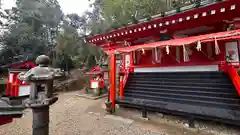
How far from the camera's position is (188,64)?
519 centimetres

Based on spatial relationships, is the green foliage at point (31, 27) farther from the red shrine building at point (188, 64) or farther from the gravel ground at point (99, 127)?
the gravel ground at point (99, 127)

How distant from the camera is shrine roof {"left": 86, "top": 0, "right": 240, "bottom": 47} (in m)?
3.23

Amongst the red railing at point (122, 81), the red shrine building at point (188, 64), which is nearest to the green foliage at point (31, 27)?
the red shrine building at point (188, 64)

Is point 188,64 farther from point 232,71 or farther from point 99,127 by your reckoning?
point 99,127

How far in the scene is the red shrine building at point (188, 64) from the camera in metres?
3.45

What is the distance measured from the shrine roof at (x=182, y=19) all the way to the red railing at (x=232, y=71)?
1.67 m

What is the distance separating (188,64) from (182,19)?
2139 millimetres

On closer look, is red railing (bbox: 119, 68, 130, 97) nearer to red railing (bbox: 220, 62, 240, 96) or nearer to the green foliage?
red railing (bbox: 220, 62, 240, 96)

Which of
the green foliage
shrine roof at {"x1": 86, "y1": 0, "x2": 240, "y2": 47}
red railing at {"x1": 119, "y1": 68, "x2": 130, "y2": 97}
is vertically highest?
the green foliage

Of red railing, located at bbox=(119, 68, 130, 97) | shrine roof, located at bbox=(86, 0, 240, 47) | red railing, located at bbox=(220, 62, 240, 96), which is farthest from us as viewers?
red railing, located at bbox=(119, 68, 130, 97)

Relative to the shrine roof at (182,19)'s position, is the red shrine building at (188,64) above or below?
below

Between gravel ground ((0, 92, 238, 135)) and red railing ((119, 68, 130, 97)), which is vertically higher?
red railing ((119, 68, 130, 97))

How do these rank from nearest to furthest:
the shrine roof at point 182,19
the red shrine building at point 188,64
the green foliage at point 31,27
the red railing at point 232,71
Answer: the shrine roof at point 182,19 < the red shrine building at point 188,64 < the red railing at point 232,71 < the green foliage at point 31,27

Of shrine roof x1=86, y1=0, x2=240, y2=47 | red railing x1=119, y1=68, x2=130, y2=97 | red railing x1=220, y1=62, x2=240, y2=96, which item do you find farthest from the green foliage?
red railing x1=220, y1=62, x2=240, y2=96
